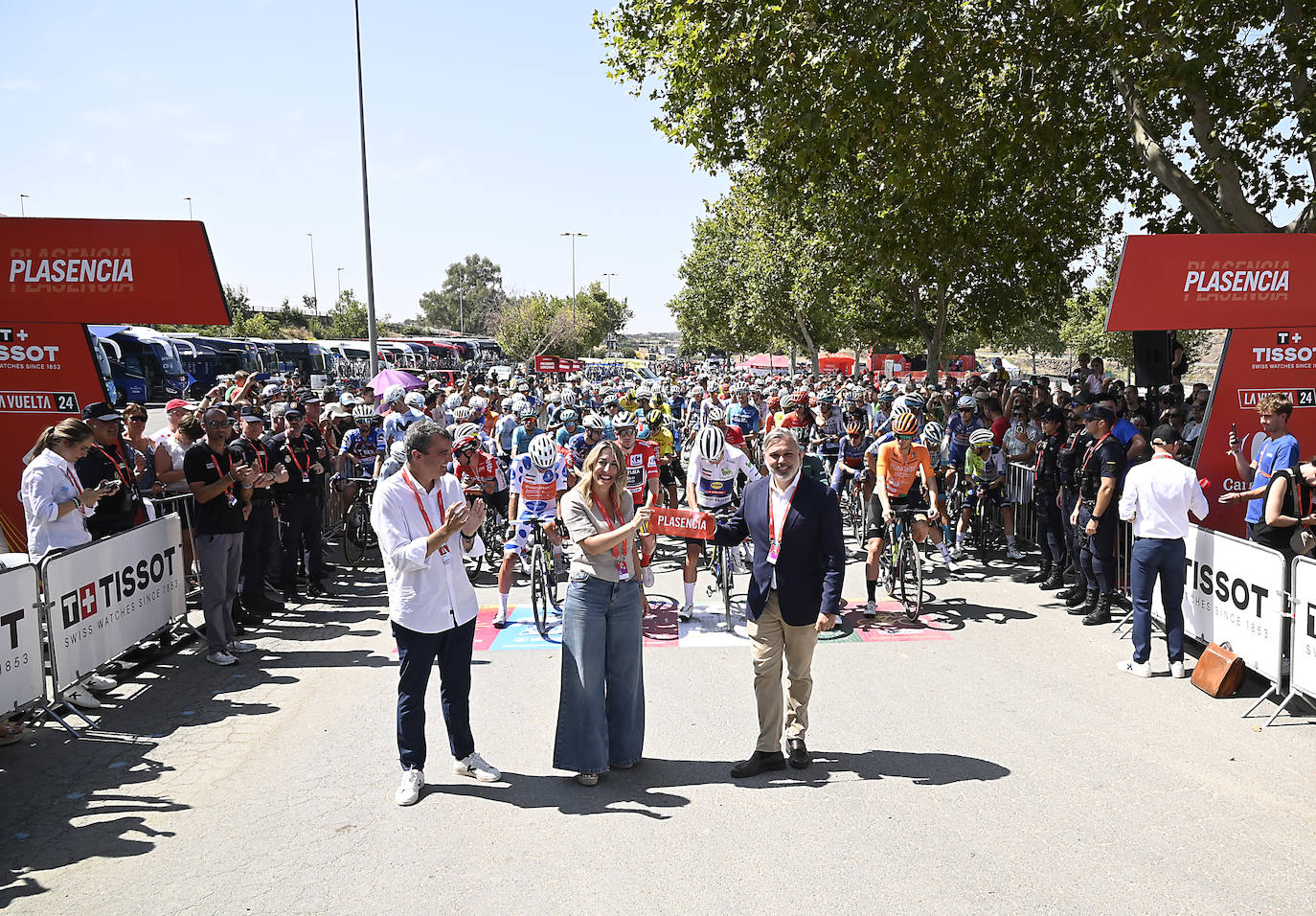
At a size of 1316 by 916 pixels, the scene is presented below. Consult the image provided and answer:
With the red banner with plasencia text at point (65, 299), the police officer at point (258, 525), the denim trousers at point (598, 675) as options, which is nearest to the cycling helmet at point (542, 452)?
the police officer at point (258, 525)

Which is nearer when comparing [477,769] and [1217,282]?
[477,769]

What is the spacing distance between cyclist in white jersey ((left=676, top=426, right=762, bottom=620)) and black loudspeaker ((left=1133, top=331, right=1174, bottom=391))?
11.3m

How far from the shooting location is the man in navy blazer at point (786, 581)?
5266 mm

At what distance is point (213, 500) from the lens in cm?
777

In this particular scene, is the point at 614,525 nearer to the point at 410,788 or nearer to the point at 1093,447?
the point at 410,788

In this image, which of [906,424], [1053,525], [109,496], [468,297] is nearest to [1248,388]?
[1053,525]

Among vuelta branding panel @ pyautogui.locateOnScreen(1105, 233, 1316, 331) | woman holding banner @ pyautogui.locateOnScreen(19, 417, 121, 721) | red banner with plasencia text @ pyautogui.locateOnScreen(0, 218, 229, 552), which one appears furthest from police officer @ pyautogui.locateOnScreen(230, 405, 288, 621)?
vuelta branding panel @ pyautogui.locateOnScreen(1105, 233, 1316, 331)

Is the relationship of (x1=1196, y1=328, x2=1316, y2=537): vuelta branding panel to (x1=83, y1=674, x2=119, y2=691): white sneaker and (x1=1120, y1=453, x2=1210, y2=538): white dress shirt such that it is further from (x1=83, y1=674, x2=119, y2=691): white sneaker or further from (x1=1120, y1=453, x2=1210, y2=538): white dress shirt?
(x1=83, y1=674, x2=119, y2=691): white sneaker

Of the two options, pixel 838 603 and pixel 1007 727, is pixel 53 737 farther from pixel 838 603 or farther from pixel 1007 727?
pixel 1007 727

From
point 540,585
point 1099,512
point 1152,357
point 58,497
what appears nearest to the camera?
point 58,497

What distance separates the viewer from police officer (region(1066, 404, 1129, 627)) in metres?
8.29

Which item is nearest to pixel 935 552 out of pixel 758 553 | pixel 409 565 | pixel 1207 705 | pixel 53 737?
pixel 1207 705

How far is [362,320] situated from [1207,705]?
10073cm

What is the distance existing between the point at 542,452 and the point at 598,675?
4044 millimetres
